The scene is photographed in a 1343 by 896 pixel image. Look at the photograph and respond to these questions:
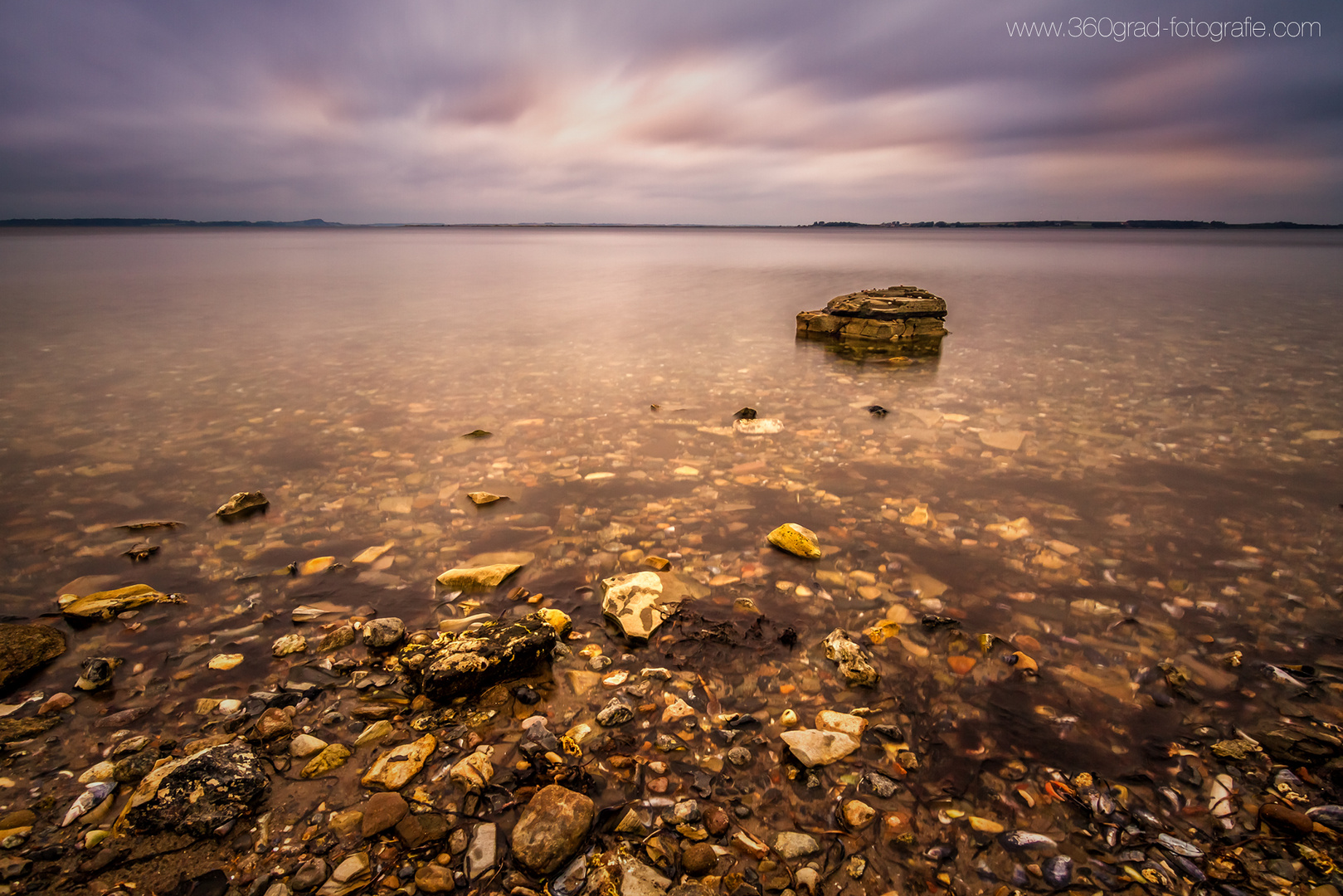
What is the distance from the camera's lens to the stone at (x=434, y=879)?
2.40 m

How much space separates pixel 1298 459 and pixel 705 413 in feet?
24.4

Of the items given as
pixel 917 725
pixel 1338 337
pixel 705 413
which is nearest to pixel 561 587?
pixel 917 725

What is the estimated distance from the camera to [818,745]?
121 inches

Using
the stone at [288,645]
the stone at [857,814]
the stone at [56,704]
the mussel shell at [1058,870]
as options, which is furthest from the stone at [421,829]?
the mussel shell at [1058,870]

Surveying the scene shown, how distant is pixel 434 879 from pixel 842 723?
2.14m

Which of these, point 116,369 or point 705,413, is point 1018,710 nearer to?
point 705,413

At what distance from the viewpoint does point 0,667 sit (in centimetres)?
353

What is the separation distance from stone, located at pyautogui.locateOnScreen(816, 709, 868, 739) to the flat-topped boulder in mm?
13443

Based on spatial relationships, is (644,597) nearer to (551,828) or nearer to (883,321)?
(551,828)

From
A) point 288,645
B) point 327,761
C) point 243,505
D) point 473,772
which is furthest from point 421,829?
point 243,505

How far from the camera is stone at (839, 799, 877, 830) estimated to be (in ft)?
8.86

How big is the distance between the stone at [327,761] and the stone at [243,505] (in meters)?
3.63

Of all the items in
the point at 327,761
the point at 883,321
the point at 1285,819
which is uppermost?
the point at 883,321

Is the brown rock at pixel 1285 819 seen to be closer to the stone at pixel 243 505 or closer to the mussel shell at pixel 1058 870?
the mussel shell at pixel 1058 870
